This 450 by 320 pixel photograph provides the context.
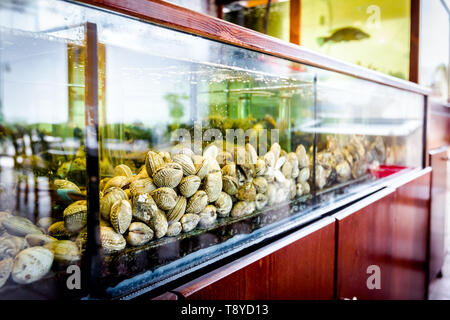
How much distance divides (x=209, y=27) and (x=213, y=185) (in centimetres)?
38

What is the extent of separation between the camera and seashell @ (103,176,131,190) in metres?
0.80

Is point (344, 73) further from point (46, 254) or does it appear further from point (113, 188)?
point (46, 254)

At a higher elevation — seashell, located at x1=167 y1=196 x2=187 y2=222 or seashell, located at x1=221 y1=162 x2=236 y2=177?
seashell, located at x1=221 y1=162 x2=236 y2=177

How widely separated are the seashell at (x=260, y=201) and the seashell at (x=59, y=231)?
0.55m

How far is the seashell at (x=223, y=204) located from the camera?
938 millimetres

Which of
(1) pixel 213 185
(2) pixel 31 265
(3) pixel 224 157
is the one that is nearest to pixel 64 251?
(2) pixel 31 265

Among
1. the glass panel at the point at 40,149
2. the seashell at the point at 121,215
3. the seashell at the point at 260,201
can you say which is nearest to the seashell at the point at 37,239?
the glass panel at the point at 40,149

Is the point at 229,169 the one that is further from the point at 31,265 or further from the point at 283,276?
the point at 31,265

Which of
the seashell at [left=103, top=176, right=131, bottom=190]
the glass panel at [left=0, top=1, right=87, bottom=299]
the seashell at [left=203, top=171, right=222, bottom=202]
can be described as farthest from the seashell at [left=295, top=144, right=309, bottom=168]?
the glass panel at [left=0, top=1, right=87, bottom=299]

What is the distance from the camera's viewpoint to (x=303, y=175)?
1303 millimetres

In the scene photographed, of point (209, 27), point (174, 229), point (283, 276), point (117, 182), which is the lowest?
point (283, 276)

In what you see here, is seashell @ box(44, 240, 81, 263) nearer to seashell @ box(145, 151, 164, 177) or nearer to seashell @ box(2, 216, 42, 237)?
seashell @ box(2, 216, 42, 237)

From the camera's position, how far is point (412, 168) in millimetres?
2248

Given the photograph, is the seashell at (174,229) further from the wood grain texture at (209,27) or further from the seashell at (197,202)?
the wood grain texture at (209,27)
